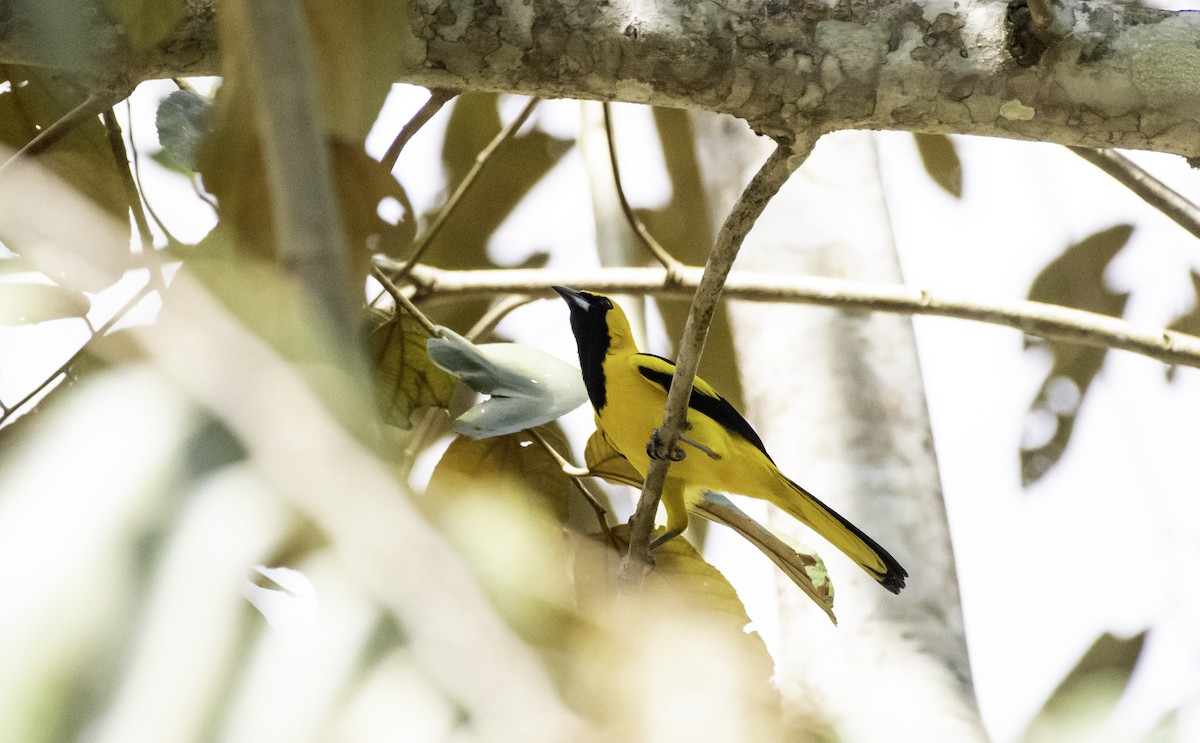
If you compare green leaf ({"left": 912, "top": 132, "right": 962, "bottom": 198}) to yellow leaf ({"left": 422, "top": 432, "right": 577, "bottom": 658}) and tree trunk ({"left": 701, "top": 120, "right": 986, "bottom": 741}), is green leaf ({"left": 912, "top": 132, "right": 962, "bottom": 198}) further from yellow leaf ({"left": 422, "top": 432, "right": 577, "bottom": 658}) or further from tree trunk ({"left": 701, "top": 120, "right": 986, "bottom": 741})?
yellow leaf ({"left": 422, "top": 432, "right": 577, "bottom": 658})

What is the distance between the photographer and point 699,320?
106 cm

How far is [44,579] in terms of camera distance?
1.37 ft

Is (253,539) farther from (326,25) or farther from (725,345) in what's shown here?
(725,345)

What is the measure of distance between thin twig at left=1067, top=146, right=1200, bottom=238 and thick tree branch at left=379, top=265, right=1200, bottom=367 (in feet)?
0.71

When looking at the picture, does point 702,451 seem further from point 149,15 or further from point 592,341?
point 149,15

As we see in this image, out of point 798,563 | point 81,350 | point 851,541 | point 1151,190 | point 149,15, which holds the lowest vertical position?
point 81,350

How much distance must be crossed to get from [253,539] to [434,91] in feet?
2.81

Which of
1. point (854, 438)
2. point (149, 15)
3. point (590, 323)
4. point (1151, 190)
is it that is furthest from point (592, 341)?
point (149, 15)

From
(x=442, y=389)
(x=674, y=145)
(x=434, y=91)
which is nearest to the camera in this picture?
(x=434, y=91)

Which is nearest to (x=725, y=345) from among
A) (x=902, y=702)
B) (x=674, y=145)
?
(x=674, y=145)

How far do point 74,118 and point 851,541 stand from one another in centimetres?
114

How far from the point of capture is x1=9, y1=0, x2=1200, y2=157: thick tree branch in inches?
43.3

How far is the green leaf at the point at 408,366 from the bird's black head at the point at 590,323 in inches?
21.1

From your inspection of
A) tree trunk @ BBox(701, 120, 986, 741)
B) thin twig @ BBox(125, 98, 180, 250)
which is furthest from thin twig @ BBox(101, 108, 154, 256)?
tree trunk @ BBox(701, 120, 986, 741)
